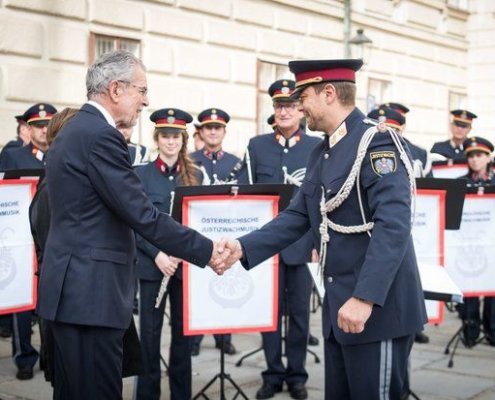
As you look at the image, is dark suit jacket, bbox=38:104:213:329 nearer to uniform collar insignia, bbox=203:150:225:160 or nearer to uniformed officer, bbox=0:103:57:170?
uniformed officer, bbox=0:103:57:170

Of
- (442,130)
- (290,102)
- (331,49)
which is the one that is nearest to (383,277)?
(290,102)

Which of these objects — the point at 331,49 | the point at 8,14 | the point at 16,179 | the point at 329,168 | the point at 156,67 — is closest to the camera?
the point at 329,168

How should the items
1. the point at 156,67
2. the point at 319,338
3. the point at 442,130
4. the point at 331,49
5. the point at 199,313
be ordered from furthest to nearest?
the point at 442,130
the point at 331,49
the point at 156,67
the point at 319,338
the point at 199,313

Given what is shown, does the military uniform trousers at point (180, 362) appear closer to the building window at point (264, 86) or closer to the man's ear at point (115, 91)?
the man's ear at point (115, 91)

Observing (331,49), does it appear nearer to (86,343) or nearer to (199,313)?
(199,313)

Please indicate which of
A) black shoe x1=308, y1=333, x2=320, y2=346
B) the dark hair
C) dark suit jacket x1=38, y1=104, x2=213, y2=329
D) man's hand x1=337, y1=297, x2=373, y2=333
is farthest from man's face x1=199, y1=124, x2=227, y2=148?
man's hand x1=337, y1=297, x2=373, y2=333

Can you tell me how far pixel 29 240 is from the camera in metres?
6.38

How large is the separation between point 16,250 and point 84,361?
2.58m

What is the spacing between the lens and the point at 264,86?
14938 mm

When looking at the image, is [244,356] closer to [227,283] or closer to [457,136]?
[227,283]

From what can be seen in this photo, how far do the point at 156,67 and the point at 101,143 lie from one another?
897 cm

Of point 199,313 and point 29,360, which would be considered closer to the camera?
point 199,313

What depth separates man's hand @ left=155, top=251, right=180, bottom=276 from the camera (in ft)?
19.3

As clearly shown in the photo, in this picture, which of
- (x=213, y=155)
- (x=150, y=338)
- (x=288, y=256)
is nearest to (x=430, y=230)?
(x=288, y=256)
